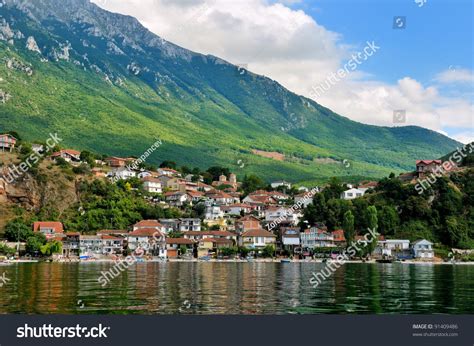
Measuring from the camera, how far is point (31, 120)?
157000 millimetres

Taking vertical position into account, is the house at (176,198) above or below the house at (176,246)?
above

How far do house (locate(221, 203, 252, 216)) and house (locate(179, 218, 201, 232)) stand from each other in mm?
13460

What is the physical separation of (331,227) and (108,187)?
41.1 m

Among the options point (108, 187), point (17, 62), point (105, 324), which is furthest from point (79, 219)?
point (17, 62)

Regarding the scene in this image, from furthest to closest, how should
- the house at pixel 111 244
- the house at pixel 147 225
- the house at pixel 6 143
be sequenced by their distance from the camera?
1. the house at pixel 6 143
2. the house at pixel 147 225
3. the house at pixel 111 244

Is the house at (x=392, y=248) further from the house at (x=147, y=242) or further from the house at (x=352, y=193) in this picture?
the house at (x=147, y=242)

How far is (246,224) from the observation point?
345 ft

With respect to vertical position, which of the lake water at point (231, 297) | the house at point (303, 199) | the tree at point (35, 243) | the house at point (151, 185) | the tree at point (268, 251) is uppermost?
the house at point (151, 185)

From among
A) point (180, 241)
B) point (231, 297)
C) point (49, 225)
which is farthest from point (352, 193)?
point (231, 297)

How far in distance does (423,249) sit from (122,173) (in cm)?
6479

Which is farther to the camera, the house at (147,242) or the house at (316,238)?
the house at (316,238)

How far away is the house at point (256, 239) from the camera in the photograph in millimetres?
97000

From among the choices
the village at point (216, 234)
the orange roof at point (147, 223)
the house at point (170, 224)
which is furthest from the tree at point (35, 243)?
the house at point (170, 224)

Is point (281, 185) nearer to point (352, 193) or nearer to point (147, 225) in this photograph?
point (352, 193)
